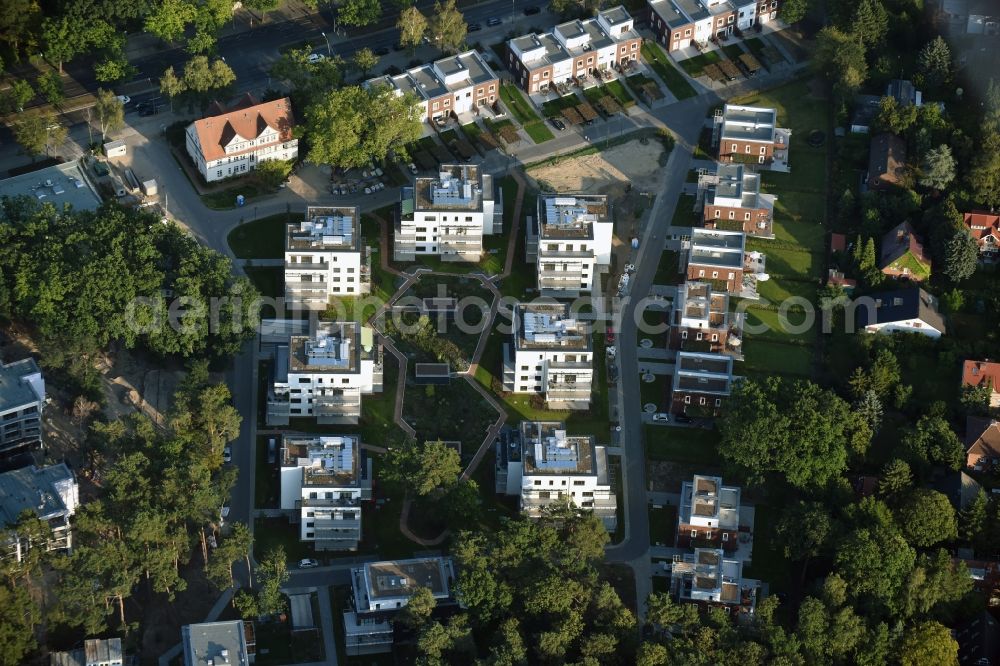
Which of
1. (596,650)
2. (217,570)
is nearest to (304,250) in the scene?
(217,570)

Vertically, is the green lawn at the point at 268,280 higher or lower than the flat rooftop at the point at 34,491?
higher

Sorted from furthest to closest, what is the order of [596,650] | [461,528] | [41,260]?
[41,260] < [461,528] < [596,650]

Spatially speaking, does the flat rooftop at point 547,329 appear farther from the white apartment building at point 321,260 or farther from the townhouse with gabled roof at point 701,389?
the white apartment building at point 321,260

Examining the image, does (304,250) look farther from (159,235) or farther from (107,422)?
(107,422)

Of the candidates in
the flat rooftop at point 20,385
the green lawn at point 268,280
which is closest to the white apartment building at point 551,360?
the green lawn at point 268,280

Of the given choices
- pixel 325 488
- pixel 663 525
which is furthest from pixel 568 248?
pixel 325 488

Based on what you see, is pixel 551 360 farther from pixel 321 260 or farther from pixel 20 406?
pixel 20 406
